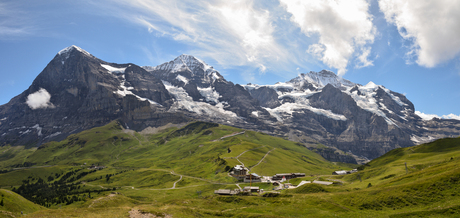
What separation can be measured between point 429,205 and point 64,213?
7195 centimetres

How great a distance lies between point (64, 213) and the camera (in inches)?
1933

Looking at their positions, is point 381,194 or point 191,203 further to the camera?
point 191,203

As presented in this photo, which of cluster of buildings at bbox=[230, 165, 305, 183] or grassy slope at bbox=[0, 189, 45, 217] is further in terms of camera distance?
cluster of buildings at bbox=[230, 165, 305, 183]

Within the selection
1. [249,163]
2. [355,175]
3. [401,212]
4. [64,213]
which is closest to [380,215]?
[401,212]

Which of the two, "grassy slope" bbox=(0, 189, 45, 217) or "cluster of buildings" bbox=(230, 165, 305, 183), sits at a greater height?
"cluster of buildings" bbox=(230, 165, 305, 183)

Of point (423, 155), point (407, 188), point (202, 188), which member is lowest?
point (202, 188)

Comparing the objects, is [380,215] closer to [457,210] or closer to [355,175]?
[457,210]

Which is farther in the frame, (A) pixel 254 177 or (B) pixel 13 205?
(A) pixel 254 177

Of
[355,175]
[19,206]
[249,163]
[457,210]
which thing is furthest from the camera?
[249,163]

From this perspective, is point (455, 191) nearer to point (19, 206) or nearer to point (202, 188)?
point (19, 206)

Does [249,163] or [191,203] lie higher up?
[249,163]

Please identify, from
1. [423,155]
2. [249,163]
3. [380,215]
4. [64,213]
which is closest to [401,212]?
[380,215]

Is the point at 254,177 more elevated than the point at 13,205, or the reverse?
the point at 254,177

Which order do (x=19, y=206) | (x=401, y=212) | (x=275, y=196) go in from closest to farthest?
(x=401, y=212)
(x=19, y=206)
(x=275, y=196)
